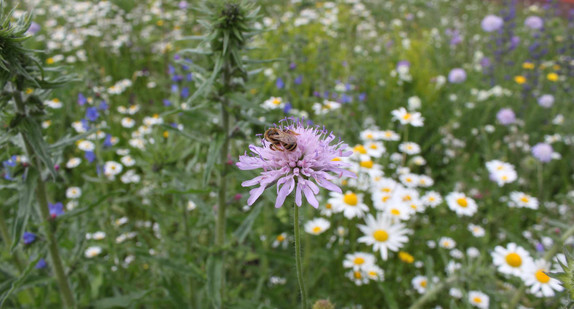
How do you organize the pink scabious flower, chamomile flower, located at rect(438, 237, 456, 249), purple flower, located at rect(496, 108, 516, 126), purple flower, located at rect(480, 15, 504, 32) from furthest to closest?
purple flower, located at rect(480, 15, 504, 32) < purple flower, located at rect(496, 108, 516, 126) < chamomile flower, located at rect(438, 237, 456, 249) < the pink scabious flower

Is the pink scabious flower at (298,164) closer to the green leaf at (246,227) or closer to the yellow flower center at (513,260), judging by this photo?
the green leaf at (246,227)

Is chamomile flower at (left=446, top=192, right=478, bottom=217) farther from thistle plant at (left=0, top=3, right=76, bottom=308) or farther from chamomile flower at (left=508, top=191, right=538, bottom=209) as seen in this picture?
thistle plant at (left=0, top=3, right=76, bottom=308)

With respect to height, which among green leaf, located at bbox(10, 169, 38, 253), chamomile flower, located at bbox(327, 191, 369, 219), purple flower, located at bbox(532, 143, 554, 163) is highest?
green leaf, located at bbox(10, 169, 38, 253)

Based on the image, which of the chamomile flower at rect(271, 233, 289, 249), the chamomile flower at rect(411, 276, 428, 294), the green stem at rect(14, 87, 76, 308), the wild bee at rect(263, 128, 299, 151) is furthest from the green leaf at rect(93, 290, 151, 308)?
the chamomile flower at rect(411, 276, 428, 294)

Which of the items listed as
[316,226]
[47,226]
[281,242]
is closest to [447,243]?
[316,226]

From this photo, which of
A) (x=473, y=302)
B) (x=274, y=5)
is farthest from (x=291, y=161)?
(x=274, y=5)

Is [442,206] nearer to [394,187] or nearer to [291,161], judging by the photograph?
[394,187]

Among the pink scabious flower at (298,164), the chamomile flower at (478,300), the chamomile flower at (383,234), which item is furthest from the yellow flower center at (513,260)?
the pink scabious flower at (298,164)
